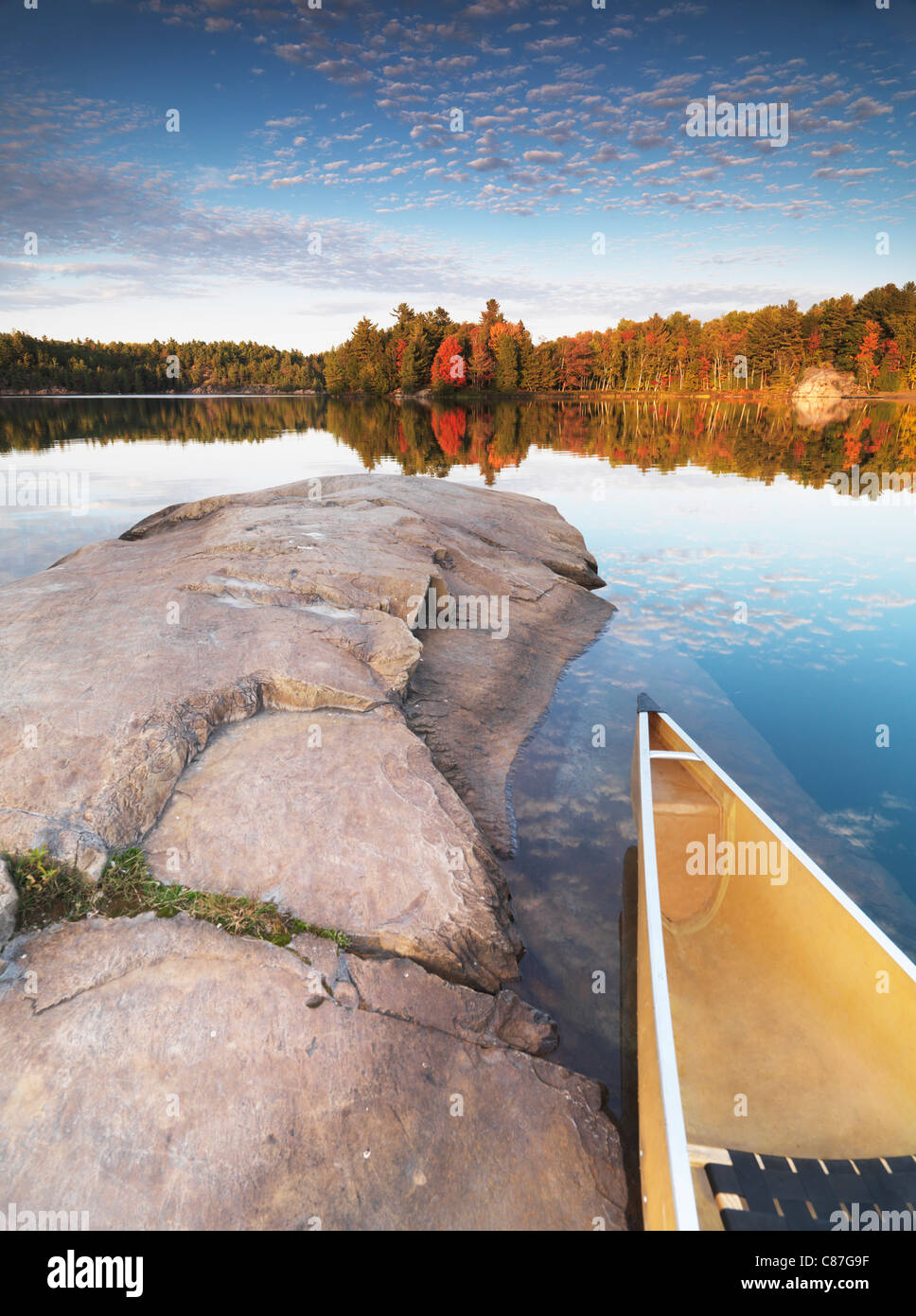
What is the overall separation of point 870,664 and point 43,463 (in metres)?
36.6

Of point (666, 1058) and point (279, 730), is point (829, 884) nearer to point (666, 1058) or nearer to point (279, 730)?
point (666, 1058)

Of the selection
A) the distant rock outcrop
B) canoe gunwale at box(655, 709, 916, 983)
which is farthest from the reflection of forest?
the distant rock outcrop

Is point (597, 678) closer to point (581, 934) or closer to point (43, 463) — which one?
point (581, 934)

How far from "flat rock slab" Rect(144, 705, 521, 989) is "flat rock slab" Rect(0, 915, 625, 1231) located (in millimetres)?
639

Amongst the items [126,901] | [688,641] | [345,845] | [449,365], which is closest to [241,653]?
[345,845]

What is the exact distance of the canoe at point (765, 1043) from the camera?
3.66 meters

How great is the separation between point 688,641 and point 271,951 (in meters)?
11.1

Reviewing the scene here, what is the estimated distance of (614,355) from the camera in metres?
121

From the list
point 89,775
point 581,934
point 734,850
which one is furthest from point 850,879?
point 89,775

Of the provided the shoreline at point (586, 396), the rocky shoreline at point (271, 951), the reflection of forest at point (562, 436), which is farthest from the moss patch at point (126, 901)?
the shoreline at point (586, 396)

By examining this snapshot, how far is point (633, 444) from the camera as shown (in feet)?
156

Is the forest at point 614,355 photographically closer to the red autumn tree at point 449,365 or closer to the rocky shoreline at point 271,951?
the red autumn tree at point 449,365

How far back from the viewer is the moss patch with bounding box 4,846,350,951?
4.76 meters

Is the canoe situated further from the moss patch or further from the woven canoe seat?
the moss patch
